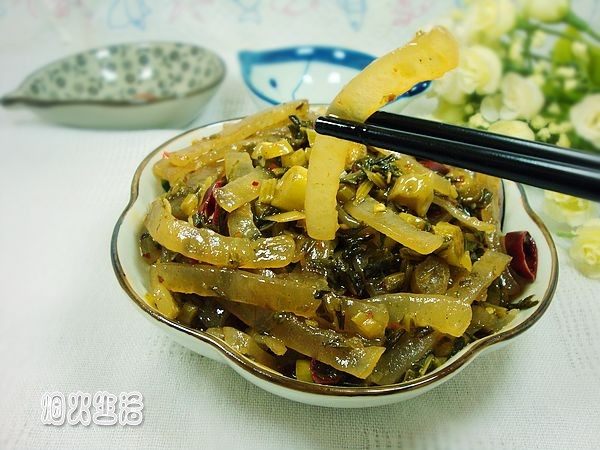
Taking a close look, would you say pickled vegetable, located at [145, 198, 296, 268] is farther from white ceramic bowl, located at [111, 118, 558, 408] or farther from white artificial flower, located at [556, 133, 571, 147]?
white artificial flower, located at [556, 133, 571, 147]

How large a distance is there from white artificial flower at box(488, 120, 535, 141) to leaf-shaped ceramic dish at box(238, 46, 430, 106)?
2.70 feet

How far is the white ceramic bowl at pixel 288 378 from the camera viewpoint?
3.61 ft

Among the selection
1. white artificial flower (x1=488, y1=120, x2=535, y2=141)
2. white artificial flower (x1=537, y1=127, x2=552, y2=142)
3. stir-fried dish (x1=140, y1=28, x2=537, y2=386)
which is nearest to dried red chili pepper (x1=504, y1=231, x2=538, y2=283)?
stir-fried dish (x1=140, y1=28, x2=537, y2=386)

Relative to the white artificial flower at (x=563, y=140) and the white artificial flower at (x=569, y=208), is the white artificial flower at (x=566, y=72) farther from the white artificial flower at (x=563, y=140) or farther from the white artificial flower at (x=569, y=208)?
the white artificial flower at (x=569, y=208)

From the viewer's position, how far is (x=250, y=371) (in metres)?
1.13

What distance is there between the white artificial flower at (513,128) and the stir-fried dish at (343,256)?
2.18 ft

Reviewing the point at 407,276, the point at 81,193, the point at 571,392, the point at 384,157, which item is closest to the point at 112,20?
the point at 81,193

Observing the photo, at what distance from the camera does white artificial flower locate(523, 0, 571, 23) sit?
2.30 m

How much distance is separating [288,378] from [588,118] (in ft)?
5.28

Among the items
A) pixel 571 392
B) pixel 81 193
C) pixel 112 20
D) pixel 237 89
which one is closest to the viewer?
pixel 571 392

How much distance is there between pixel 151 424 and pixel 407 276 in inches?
26.7

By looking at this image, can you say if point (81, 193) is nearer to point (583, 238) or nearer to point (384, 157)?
point (384, 157)

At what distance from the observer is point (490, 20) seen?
2.34 m

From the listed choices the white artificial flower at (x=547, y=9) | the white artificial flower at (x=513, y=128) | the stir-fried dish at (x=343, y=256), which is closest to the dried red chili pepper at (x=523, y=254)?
the stir-fried dish at (x=343, y=256)
